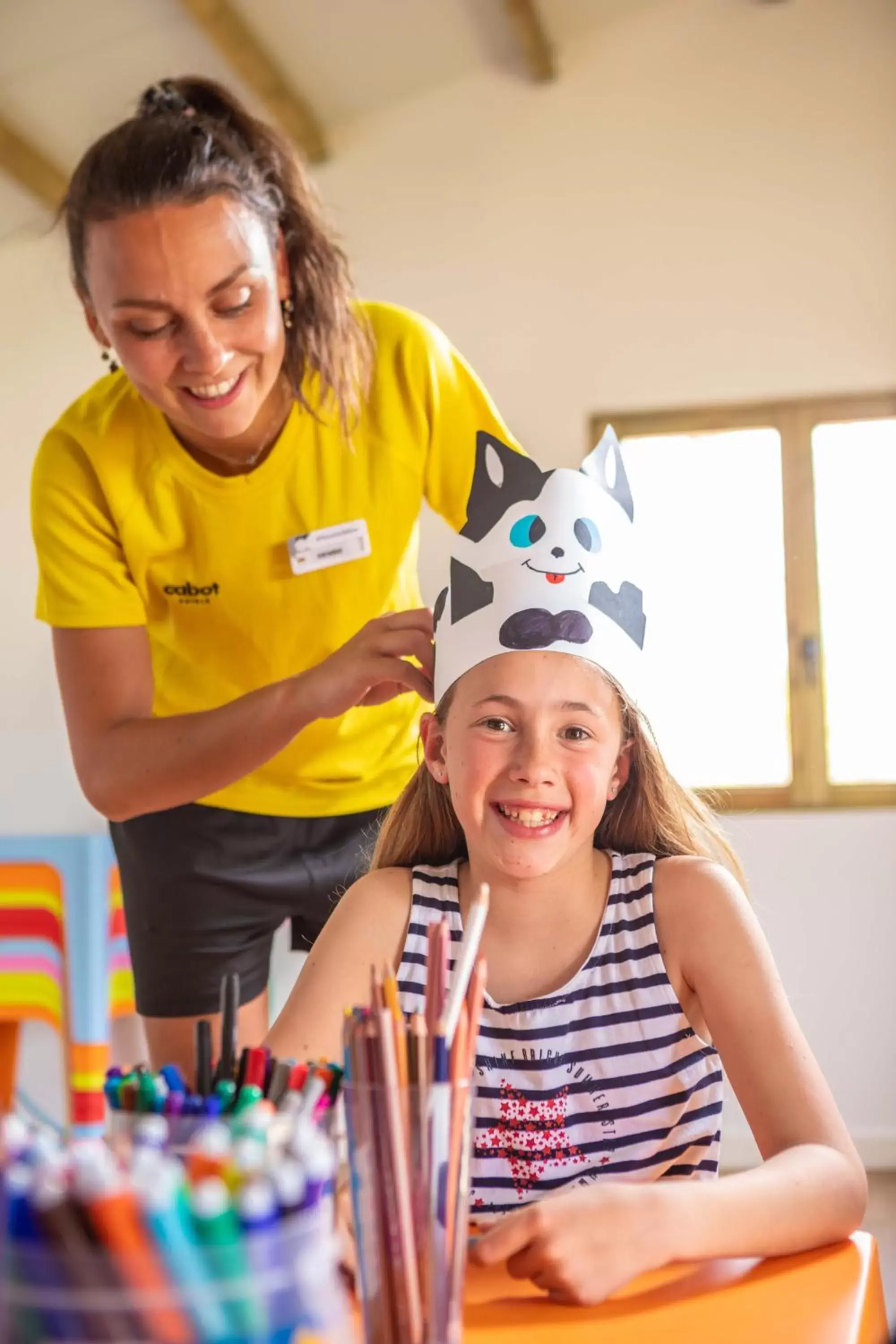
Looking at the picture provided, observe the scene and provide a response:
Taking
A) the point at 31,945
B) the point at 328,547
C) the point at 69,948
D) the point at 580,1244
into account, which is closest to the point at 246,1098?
the point at 580,1244

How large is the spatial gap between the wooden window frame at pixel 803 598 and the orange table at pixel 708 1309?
3130 mm

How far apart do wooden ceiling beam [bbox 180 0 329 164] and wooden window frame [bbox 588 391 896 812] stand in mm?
1232

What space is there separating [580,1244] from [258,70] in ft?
11.7

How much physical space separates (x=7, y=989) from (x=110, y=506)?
7.03 ft

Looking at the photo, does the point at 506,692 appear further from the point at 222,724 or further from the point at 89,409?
the point at 89,409

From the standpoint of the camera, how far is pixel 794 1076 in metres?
1.04

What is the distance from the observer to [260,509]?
1607 millimetres

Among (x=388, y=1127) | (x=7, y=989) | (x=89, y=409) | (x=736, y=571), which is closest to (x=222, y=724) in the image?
(x=89, y=409)

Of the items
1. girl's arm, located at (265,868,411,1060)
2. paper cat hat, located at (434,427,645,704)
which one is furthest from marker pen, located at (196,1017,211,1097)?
paper cat hat, located at (434,427,645,704)

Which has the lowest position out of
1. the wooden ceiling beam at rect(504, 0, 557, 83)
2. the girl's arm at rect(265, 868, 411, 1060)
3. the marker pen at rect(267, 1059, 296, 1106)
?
the girl's arm at rect(265, 868, 411, 1060)

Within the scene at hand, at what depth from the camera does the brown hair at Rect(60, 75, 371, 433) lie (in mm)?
1386

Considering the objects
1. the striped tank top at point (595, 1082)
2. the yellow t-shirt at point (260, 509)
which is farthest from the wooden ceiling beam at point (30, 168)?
the striped tank top at point (595, 1082)

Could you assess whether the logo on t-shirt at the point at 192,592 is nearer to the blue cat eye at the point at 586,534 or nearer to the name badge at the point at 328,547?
the name badge at the point at 328,547

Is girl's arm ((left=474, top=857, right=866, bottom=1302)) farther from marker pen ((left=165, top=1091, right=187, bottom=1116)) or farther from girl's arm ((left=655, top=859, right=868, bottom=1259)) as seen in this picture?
marker pen ((left=165, top=1091, right=187, bottom=1116))
